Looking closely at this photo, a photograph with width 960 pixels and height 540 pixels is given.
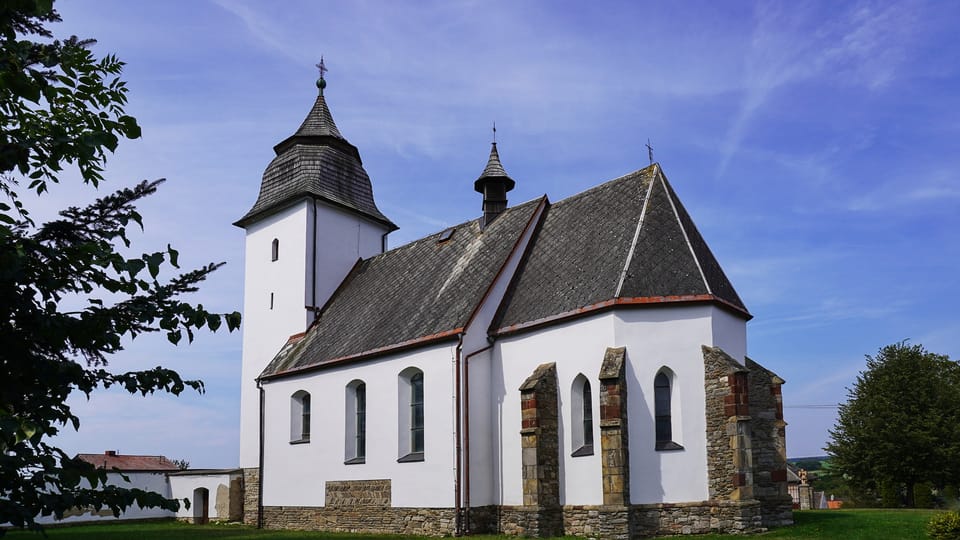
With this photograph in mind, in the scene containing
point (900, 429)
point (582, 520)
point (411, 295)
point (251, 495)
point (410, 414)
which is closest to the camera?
point (582, 520)

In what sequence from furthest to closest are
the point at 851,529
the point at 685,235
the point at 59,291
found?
the point at 685,235 < the point at 851,529 < the point at 59,291

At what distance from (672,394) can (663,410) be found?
0.42 meters

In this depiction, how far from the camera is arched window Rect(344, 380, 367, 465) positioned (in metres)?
23.8

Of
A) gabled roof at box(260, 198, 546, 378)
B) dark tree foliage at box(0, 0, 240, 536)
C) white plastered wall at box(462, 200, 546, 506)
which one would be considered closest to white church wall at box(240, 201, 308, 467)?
gabled roof at box(260, 198, 546, 378)

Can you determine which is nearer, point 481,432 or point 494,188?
point 481,432

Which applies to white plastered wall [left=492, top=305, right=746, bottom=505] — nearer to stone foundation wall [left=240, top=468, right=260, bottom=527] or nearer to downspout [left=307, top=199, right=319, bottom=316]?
stone foundation wall [left=240, top=468, right=260, bottom=527]

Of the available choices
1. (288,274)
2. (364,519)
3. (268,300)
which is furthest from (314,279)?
(364,519)

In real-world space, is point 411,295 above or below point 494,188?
below

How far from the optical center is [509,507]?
19.9m

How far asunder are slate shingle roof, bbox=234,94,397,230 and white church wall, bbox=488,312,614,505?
11.7 metres

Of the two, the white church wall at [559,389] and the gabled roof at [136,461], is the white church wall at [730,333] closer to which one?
the white church wall at [559,389]

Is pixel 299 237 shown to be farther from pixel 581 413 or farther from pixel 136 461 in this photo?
pixel 136 461

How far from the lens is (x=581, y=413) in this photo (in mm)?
19172

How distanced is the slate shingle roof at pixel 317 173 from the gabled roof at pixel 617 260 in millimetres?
9850
